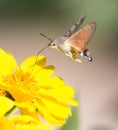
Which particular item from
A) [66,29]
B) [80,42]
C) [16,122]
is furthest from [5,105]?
[66,29]

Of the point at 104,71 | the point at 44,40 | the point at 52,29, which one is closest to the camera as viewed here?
the point at 104,71

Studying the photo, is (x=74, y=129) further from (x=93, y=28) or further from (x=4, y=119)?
(x=4, y=119)

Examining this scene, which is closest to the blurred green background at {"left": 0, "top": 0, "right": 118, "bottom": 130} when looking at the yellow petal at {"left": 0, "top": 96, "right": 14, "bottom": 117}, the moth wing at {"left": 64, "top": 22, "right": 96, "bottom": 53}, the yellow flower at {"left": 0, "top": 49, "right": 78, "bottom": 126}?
the yellow flower at {"left": 0, "top": 49, "right": 78, "bottom": 126}

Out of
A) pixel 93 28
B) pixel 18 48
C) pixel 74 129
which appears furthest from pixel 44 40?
pixel 93 28

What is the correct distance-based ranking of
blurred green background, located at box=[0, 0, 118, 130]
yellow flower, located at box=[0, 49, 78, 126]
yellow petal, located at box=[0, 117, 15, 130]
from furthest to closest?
blurred green background, located at box=[0, 0, 118, 130], yellow flower, located at box=[0, 49, 78, 126], yellow petal, located at box=[0, 117, 15, 130]

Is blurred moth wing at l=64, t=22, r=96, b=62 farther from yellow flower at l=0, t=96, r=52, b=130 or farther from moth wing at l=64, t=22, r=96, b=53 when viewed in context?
yellow flower at l=0, t=96, r=52, b=130

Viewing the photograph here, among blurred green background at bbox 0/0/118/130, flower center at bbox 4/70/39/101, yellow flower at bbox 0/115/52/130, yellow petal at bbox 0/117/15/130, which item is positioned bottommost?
yellow petal at bbox 0/117/15/130

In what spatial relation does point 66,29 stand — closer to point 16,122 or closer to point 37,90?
point 37,90

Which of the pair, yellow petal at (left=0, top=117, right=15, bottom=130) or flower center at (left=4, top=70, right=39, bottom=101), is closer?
yellow petal at (left=0, top=117, right=15, bottom=130)
